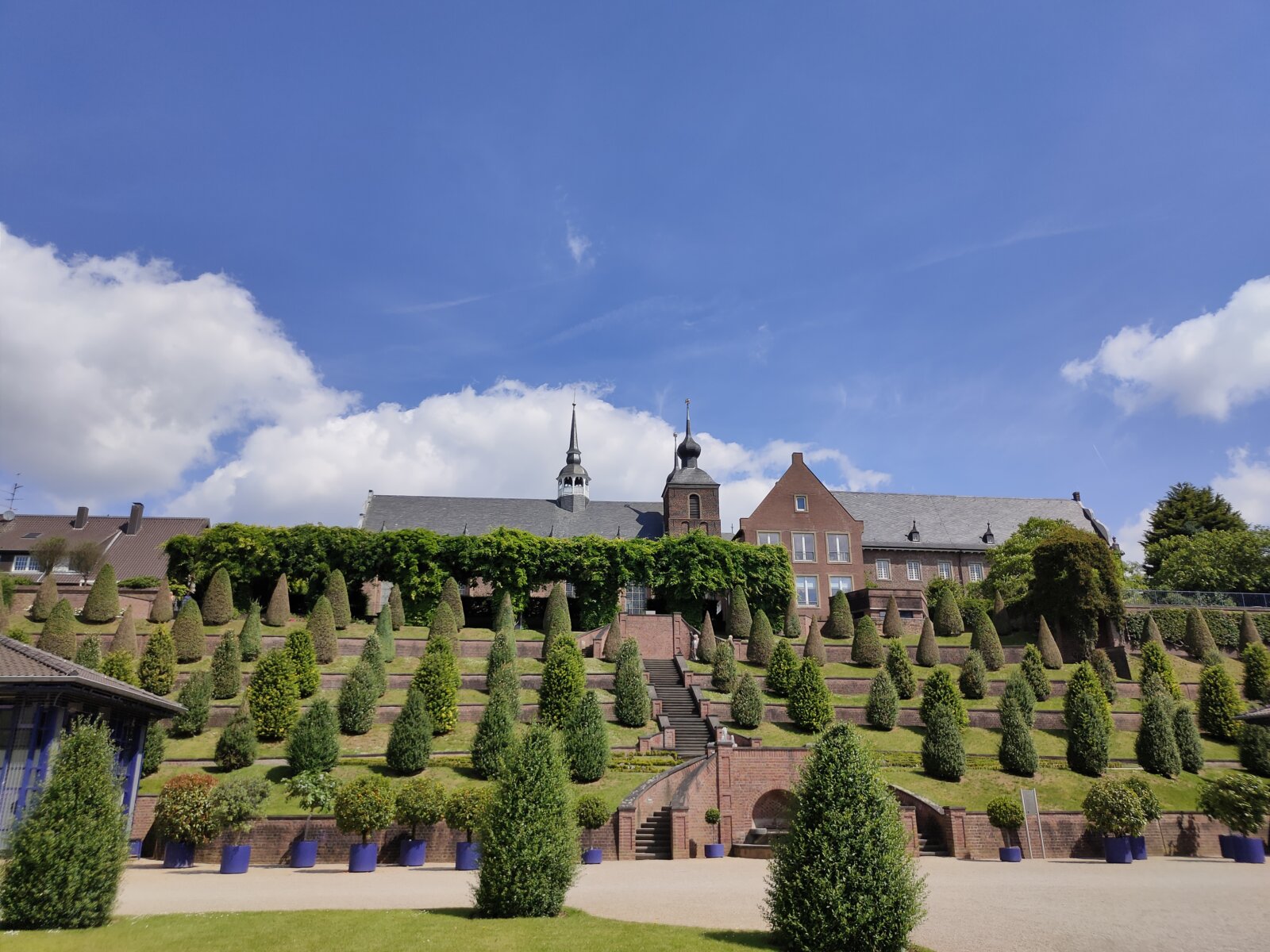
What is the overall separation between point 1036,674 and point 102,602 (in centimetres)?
4524

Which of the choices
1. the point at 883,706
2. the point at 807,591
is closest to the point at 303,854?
the point at 883,706

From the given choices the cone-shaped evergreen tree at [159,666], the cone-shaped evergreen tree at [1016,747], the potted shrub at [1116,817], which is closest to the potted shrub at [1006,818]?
the potted shrub at [1116,817]

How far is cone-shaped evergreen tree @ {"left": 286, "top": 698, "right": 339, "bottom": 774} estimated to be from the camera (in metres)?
27.3

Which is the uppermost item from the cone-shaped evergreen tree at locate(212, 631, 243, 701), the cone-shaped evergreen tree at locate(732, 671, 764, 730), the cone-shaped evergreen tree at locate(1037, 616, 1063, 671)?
the cone-shaped evergreen tree at locate(1037, 616, 1063, 671)

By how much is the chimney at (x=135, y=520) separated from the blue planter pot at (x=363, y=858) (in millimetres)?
52122

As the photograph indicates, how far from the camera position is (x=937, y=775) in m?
31.4

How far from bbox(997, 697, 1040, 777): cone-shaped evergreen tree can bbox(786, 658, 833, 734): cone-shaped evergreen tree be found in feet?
21.4

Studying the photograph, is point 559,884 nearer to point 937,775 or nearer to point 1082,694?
point 937,775

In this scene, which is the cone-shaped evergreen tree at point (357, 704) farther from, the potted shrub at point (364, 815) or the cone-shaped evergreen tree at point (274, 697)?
the potted shrub at point (364, 815)

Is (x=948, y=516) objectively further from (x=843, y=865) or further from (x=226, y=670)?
(x=843, y=865)

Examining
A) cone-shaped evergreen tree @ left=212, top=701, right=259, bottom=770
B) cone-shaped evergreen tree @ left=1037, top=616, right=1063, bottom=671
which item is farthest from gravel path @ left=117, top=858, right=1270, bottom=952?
cone-shaped evergreen tree @ left=1037, top=616, right=1063, bottom=671

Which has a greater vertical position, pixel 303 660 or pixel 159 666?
pixel 303 660

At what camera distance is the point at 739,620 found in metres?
48.7

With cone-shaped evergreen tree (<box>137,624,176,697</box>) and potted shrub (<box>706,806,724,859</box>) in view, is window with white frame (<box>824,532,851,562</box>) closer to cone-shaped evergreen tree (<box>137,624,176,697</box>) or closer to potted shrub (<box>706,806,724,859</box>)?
potted shrub (<box>706,806,724,859</box>)
